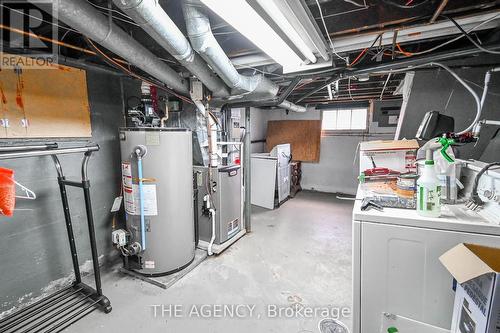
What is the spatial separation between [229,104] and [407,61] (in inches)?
81.0

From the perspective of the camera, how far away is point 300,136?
5.97 metres

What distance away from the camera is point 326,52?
5.83 feet

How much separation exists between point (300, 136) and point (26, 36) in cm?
525

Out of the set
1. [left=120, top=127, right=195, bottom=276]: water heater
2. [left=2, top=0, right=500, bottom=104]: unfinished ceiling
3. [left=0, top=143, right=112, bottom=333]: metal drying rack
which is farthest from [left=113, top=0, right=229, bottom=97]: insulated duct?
[left=0, top=143, right=112, bottom=333]: metal drying rack

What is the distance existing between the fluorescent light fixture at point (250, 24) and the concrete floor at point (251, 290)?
2.04 metres

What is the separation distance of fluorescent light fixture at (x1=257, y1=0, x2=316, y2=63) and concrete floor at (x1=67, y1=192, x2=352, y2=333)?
2033mm

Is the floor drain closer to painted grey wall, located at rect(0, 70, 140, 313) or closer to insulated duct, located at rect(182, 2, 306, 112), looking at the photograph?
insulated duct, located at rect(182, 2, 306, 112)

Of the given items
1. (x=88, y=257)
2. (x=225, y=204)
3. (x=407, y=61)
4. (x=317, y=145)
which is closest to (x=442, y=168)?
(x=407, y=61)

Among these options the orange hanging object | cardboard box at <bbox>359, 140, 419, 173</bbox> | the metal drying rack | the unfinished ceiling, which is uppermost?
the unfinished ceiling

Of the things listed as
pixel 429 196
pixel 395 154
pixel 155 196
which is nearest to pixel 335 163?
pixel 395 154

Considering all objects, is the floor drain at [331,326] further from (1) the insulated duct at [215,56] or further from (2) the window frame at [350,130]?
(2) the window frame at [350,130]

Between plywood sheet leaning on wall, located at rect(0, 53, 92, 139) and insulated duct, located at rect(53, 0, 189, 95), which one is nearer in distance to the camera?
insulated duct, located at rect(53, 0, 189, 95)

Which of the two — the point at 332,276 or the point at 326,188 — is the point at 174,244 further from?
the point at 326,188

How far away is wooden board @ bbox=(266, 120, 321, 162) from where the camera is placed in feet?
19.1
